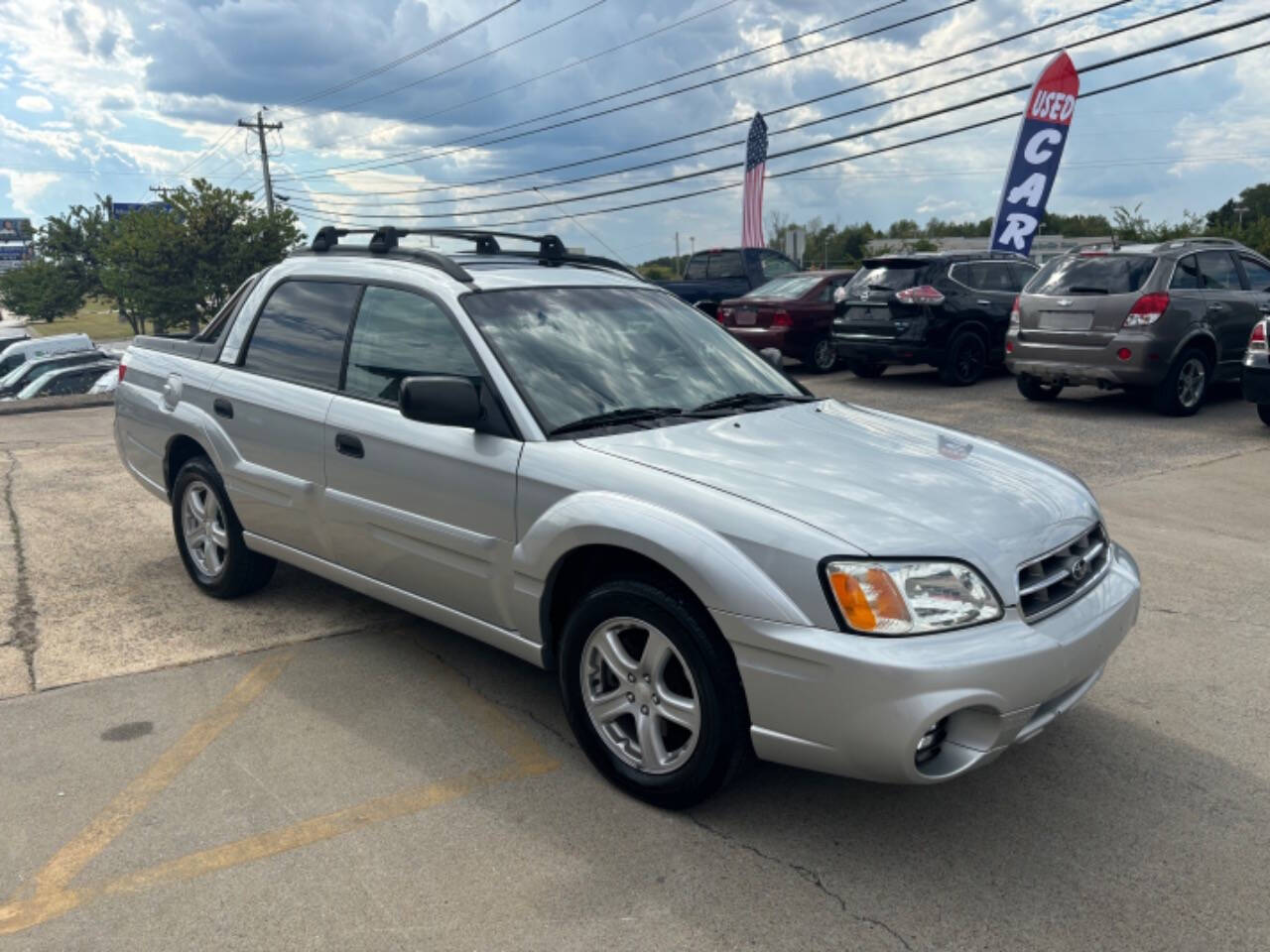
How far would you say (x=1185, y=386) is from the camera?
1092 cm

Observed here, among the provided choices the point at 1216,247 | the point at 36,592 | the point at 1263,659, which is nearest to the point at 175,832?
the point at 36,592

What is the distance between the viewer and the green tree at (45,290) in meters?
70.6

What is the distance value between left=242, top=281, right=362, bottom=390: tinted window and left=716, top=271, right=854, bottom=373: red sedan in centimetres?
1016

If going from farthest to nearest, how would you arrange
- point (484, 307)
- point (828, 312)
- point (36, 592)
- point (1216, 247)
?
point (828, 312) < point (1216, 247) < point (36, 592) < point (484, 307)

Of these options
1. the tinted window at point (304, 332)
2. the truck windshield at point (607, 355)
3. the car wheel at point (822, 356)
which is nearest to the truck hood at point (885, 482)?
the truck windshield at point (607, 355)

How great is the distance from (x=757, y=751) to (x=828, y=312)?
1271cm

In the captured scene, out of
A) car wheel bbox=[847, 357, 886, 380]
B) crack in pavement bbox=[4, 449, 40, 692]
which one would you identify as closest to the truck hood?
crack in pavement bbox=[4, 449, 40, 692]

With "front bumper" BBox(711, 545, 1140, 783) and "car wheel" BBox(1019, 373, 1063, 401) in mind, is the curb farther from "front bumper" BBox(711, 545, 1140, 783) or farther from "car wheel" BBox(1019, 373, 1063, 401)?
"front bumper" BBox(711, 545, 1140, 783)

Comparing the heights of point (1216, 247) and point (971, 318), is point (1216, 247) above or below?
above

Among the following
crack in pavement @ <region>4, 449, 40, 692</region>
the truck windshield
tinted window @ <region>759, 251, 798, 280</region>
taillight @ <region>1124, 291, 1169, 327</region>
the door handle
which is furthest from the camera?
tinted window @ <region>759, 251, 798, 280</region>

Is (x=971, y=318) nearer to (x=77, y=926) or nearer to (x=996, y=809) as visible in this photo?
(x=996, y=809)

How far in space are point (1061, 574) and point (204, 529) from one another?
13.5ft

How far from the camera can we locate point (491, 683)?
4266 millimetres

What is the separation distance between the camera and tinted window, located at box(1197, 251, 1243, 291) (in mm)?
10953
